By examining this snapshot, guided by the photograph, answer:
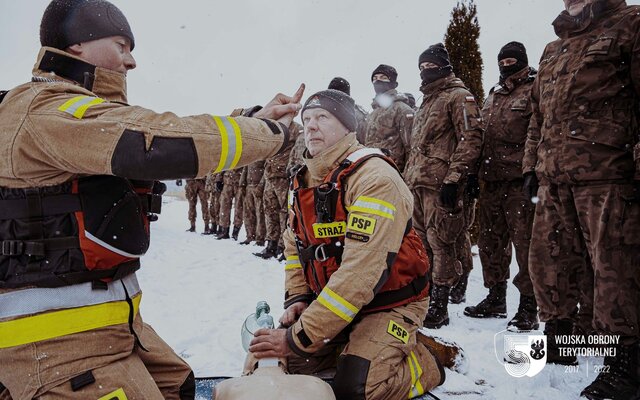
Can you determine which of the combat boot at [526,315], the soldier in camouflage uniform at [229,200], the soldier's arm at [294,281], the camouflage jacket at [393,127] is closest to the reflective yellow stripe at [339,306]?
the soldier's arm at [294,281]

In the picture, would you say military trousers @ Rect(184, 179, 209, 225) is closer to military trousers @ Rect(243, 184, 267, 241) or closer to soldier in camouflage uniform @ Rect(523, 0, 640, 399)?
military trousers @ Rect(243, 184, 267, 241)

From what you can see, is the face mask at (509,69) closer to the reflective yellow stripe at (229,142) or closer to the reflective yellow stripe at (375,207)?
the reflective yellow stripe at (375,207)

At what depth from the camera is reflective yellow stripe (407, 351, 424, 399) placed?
235 cm

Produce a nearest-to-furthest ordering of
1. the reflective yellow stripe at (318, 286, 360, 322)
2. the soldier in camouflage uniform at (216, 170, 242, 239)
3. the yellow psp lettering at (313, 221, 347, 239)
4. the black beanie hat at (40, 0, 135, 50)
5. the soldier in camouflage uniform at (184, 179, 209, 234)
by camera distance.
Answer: the black beanie hat at (40, 0, 135, 50)
the reflective yellow stripe at (318, 286, 360, 322)
the yellow psp lettering at (313, 221, 347, 239)
the soldier in camouflage uniform at (216, 170, 242, 239)
the soldier in camouflage uniform at (184, 179, 209, 234)

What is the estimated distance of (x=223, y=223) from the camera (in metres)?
11.8

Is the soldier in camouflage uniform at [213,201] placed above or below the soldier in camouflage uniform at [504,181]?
below

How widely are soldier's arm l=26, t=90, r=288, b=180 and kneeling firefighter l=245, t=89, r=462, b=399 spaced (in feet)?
3.19

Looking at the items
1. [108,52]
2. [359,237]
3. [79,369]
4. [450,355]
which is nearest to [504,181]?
[450,355]

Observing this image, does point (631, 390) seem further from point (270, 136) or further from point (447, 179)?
point (270, 136)

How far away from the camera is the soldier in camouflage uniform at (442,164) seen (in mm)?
4129

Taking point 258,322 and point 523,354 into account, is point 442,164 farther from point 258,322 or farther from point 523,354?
point 258,322

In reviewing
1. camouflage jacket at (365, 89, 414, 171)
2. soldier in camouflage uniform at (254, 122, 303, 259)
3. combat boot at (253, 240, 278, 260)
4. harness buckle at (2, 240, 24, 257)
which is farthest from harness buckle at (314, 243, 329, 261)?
combat boot at (253, 240, 278, 260)

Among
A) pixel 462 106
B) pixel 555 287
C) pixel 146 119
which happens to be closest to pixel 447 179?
pixel 462 106

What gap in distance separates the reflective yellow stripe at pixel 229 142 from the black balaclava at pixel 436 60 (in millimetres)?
3501
